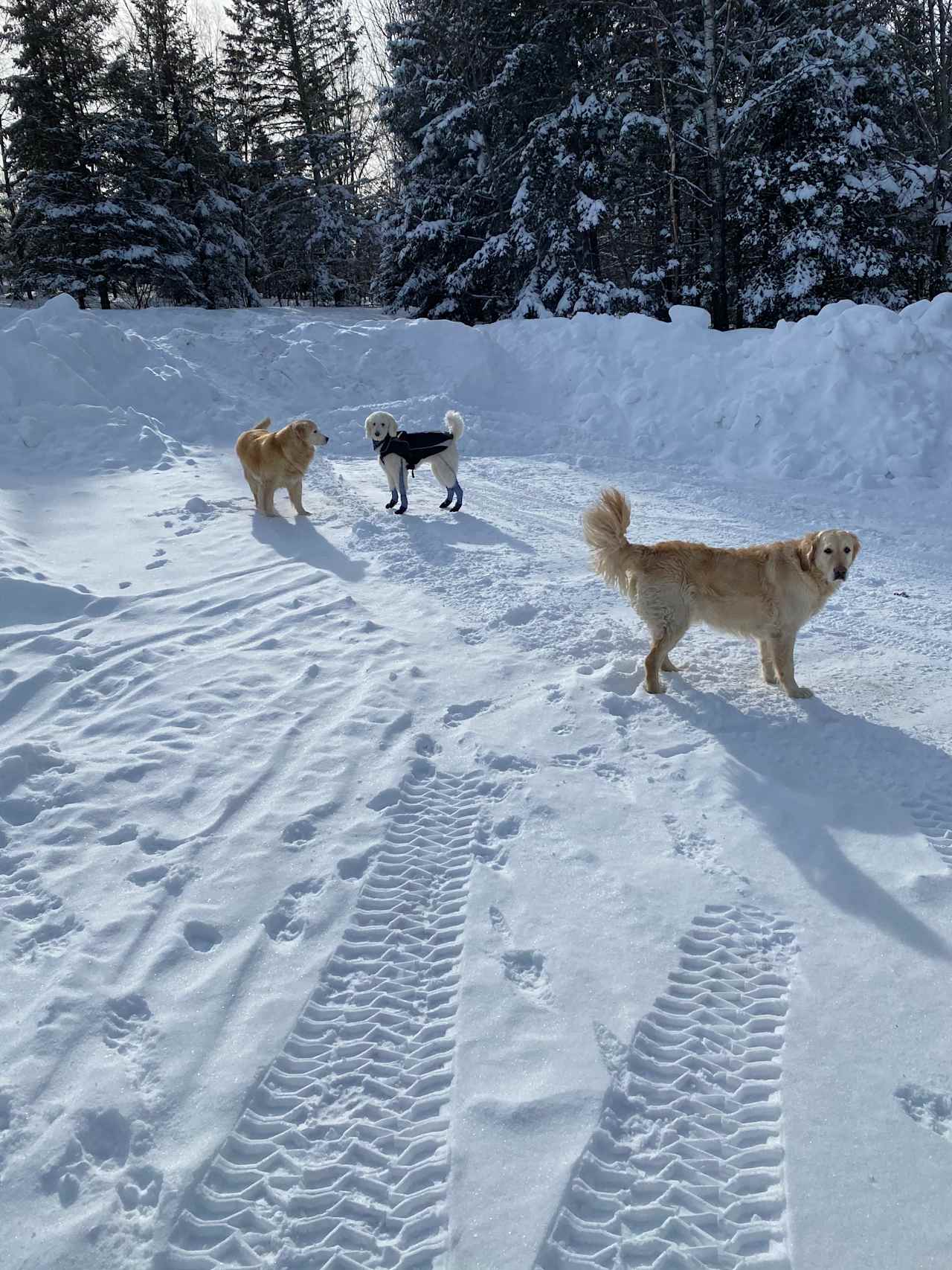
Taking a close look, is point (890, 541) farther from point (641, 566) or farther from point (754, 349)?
point (754, 349)

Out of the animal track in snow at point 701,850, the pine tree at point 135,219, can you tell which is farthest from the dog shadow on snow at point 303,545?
the pine tree at point 135,219

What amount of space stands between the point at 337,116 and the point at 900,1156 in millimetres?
33613

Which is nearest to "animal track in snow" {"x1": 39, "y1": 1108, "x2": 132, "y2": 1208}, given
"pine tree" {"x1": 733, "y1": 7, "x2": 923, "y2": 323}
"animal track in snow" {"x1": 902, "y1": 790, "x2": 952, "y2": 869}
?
"animal track in snow" {"x1": 902, "y1": 790, "x2": 952, "y2": 869}

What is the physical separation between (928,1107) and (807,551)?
9.89 ft

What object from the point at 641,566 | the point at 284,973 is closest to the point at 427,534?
the point at 641,566

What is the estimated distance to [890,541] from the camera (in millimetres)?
7445

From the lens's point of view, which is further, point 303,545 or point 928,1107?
point 303,545

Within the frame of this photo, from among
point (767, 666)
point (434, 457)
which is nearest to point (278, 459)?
point (434, 457)

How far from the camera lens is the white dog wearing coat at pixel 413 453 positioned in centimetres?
856

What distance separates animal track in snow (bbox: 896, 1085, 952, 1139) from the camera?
7.76ft

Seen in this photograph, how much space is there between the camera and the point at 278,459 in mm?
8336

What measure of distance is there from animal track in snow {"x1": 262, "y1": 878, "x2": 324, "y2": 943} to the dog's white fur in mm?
5864

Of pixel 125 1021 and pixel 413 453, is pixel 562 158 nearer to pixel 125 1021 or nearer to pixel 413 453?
pixel 413 453

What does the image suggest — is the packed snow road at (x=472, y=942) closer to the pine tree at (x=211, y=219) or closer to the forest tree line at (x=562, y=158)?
the forest tree line at (x=562, y=158)
